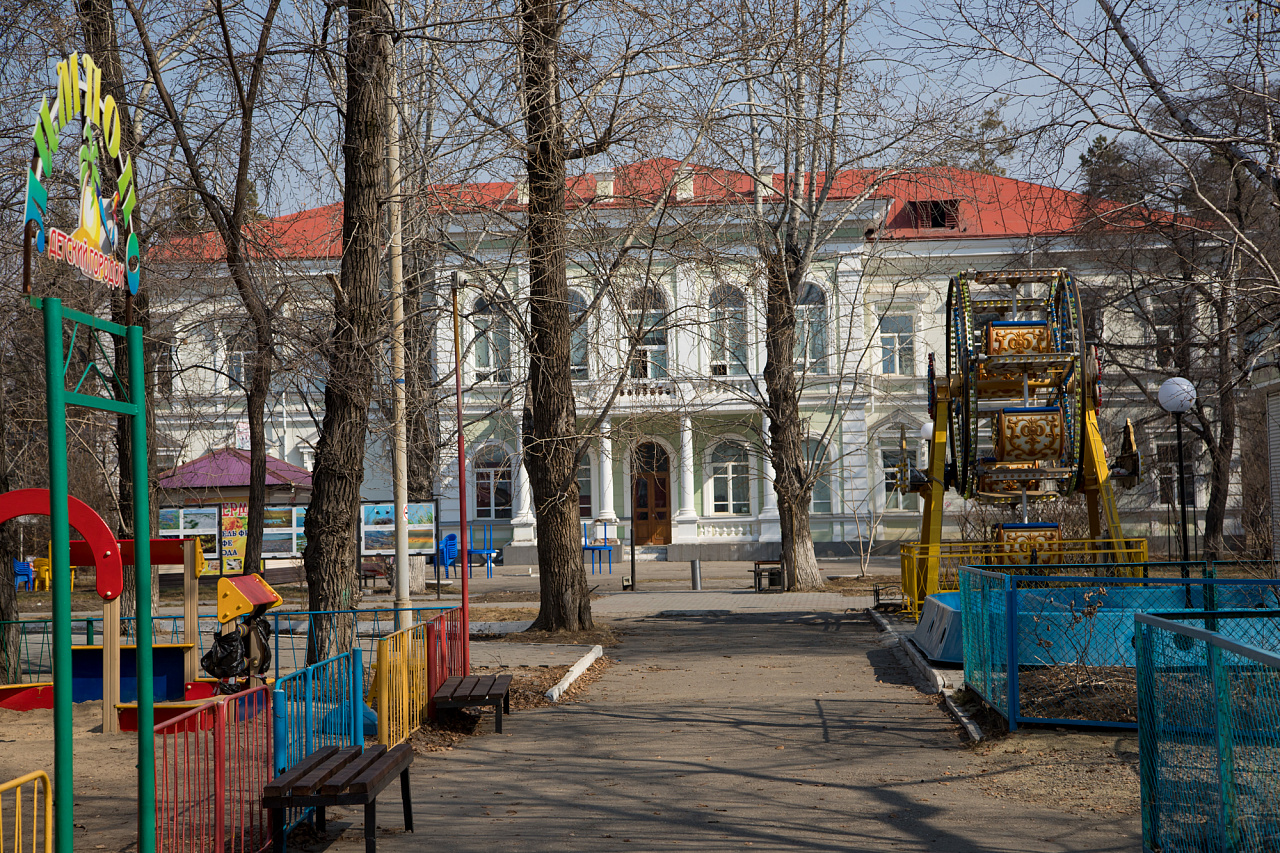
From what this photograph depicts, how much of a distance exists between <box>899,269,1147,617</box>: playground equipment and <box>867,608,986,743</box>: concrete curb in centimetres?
180

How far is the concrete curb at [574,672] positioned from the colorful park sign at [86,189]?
728cm

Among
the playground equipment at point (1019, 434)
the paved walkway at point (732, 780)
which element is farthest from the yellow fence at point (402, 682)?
the playground equipment at point (1019, 434)

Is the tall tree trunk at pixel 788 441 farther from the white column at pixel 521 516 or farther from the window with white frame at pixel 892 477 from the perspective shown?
the white column at pixel 521 516

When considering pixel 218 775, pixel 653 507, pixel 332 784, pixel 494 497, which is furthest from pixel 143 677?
pixel 653 507

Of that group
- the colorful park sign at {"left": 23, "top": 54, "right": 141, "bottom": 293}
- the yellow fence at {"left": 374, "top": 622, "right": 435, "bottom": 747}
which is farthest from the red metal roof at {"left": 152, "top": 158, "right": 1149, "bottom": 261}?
the colorful park sign at {"left": 23, "top": 54, "right": 141, "bottom": 293}

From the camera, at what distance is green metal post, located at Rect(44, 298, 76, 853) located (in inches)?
156

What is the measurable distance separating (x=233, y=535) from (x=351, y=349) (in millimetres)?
17734

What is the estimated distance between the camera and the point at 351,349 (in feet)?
34.8

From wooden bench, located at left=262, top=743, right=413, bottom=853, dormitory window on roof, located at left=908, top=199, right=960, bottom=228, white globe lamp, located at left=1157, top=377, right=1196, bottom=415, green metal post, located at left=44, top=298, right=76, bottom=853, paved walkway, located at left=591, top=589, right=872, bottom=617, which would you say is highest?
dormitory window on roof, located at left=908, top=199, right=960, bottom=228

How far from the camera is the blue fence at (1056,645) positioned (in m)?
8.80

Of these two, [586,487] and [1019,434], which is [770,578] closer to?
[1019,434]

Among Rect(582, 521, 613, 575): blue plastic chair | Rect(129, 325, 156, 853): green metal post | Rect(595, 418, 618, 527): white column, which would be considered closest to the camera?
Rect(129, 325, 156, 853): green metal post

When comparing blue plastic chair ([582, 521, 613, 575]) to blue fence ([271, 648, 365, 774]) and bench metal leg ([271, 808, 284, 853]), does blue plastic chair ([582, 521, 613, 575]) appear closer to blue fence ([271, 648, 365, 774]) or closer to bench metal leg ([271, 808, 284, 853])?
blue fence ([271, 648, 365, 774])

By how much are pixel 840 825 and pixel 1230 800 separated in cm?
244
